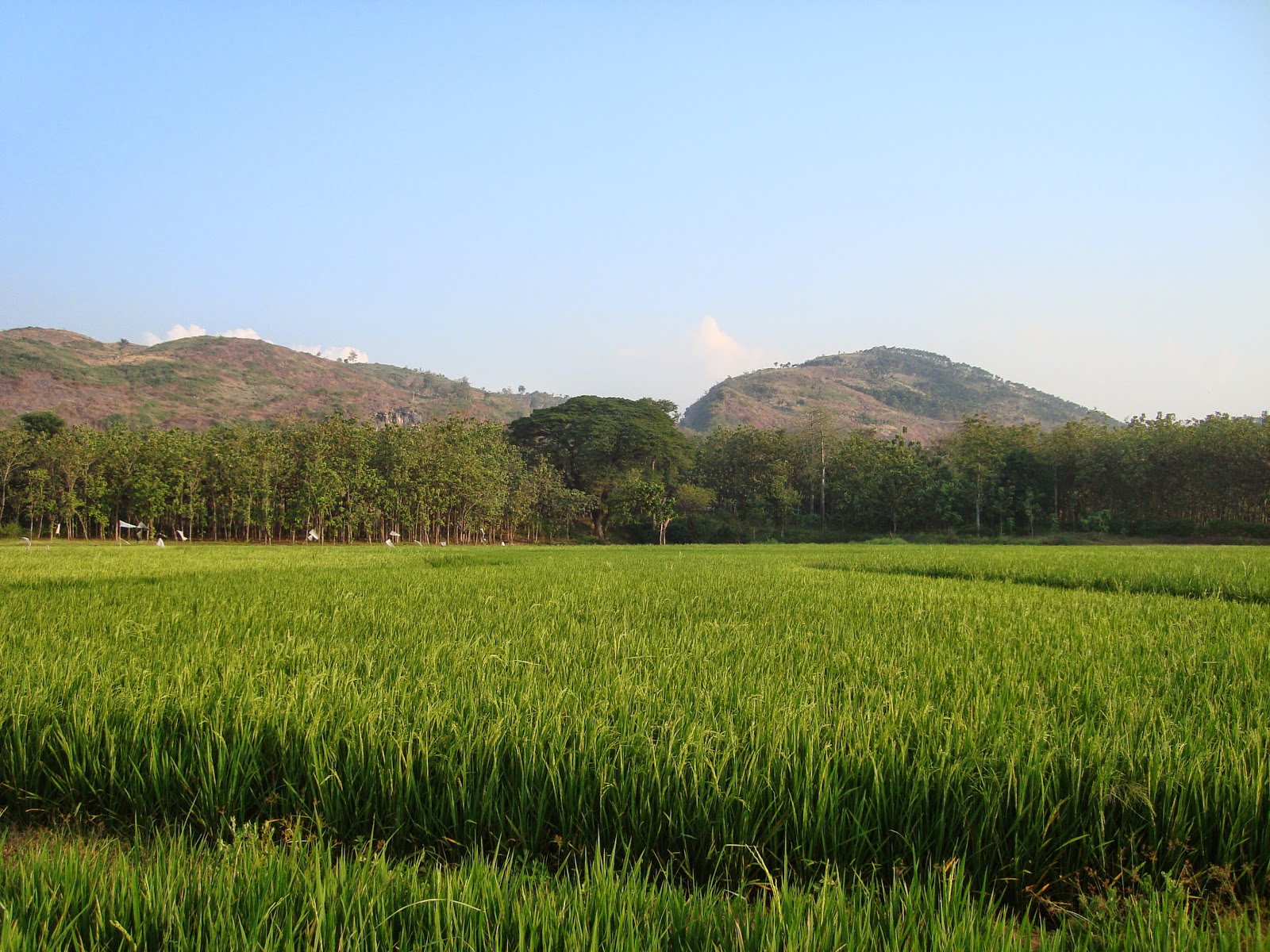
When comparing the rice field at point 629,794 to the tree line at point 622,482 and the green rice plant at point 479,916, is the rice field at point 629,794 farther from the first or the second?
the tree line at point 622,482

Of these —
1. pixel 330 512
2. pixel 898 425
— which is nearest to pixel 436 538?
pixel 330 512

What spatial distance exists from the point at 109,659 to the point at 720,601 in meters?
4.72

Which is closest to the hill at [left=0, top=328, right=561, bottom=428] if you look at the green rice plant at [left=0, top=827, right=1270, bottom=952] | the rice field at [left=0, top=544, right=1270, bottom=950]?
the rice field at [left=0, top=544, right=1270, bottom=950]

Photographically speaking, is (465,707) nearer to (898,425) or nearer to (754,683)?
(754,683)

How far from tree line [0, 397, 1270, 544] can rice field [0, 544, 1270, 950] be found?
35.9m

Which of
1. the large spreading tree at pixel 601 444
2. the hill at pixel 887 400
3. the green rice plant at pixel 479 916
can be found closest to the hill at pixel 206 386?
the large spreading tree at pixel 601 444

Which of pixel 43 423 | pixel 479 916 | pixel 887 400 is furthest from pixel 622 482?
pixel 887 400

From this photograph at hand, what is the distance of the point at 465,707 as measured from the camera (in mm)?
2383

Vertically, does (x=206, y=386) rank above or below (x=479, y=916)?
above

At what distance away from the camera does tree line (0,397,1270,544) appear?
34438 mm

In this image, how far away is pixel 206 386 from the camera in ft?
327

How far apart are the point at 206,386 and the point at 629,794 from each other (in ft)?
387

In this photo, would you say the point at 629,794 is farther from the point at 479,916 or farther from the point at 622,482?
the point at 622,482

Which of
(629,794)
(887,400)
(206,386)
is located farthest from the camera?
(887,400)
